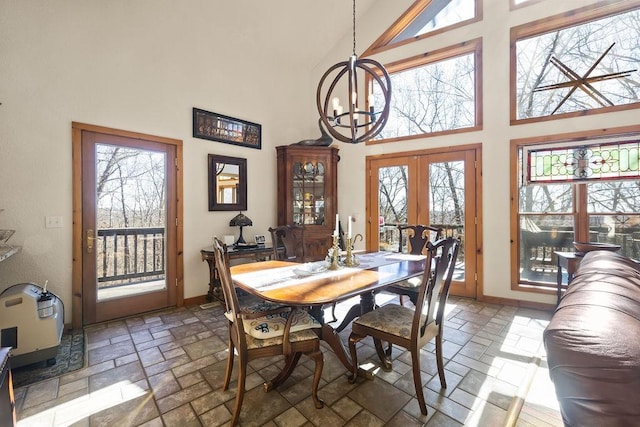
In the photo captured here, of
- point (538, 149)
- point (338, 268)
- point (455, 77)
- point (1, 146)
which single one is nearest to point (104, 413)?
point (338, 268)

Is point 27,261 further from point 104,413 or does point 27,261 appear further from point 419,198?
point 419,198

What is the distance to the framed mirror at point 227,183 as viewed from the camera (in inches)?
154

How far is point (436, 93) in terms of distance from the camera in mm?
4281

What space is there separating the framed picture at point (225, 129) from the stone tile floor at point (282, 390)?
2486 mm

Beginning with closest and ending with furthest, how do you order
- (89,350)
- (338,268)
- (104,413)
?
(104,413) < (338,268) < (89,350)

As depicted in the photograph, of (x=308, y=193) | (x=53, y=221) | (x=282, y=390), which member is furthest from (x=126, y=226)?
(x=282, y=390)

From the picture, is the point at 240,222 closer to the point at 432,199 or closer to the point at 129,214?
the point at 129,214

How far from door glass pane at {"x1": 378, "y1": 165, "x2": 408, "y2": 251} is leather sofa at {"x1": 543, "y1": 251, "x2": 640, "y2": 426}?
363 centimetres

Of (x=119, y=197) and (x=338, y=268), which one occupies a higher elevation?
(x=119, y=197)

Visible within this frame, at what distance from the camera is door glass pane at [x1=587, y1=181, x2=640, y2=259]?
313 centimetres

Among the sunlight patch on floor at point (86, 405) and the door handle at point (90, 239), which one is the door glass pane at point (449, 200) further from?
the door handle at point (90, 239)

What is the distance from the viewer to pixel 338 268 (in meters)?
2.34

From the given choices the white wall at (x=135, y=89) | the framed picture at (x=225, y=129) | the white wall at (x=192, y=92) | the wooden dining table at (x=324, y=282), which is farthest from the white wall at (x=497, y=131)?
the framed picture at (x=225, y=129)

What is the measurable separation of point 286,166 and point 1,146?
118 inches
